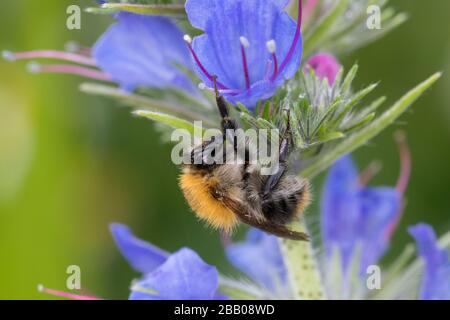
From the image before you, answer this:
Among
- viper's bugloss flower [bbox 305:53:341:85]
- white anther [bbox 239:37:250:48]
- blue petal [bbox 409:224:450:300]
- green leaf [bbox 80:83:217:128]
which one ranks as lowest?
blue petal [bbox 409:224:450:300]

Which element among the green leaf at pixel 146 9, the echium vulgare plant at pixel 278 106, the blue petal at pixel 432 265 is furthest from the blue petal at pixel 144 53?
the blue petal at pixel 432 265

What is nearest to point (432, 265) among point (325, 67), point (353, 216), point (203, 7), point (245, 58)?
point (353, 216)

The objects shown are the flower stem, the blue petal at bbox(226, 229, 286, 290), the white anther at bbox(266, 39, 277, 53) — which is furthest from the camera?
the blue petal at bbox(226, 229, 286, 290)

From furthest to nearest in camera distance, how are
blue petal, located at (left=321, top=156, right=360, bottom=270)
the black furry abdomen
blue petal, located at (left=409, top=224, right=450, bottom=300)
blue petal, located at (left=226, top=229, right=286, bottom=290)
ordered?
blue petal, located at (left=226, top=229, right=286, bottom=290), blue petal, located at (left=321, top=156, right=360, bottom=270), blue petal, located at (left=409, top=224, right=450, bottom=300), the black furry abdomen

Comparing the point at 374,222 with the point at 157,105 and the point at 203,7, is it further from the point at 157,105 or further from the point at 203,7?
the point at 203,7

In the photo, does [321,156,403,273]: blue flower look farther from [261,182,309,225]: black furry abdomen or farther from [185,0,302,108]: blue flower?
[185,0,302,108]: blue flower

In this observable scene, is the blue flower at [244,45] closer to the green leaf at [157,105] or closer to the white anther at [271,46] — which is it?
the white anther at [271,46]

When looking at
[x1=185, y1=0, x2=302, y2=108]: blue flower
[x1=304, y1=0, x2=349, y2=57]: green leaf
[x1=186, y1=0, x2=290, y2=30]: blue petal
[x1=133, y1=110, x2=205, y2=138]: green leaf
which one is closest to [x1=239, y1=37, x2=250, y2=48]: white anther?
[x1=185, y1=0, x2=302, y2=108]: blue flower

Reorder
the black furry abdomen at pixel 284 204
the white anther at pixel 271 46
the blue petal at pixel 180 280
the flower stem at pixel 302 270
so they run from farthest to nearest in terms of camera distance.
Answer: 1. the flower stem at pixel 302 270
2. the blue petal at pixel 180 280
3. the black furry abdomen at pixel 284 204
4. the white anther at pixel 271 46
